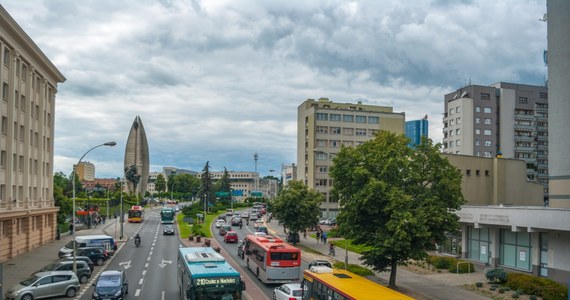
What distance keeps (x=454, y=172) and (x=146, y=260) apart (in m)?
30.6

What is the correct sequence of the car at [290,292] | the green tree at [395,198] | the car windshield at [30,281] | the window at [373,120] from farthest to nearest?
the window at [373,120], the green tree at [395,198], the car windshield at [30,281], the car at [290,292]

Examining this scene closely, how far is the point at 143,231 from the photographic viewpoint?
8300cm

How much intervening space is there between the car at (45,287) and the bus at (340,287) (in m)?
15.3

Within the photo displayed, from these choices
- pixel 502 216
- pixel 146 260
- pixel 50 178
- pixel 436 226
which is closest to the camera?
pixel 436 226

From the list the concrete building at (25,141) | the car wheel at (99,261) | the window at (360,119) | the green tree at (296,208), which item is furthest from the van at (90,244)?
the window at (360,119)

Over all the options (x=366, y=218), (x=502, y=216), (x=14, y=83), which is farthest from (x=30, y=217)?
→ (x=502, y=216)

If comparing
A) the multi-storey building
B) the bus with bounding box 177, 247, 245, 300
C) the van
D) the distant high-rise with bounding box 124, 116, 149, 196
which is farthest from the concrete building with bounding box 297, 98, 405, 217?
the bus with bounding box 177, 247, 245, 300

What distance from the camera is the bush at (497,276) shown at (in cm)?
3706

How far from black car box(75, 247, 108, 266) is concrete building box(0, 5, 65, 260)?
23.5 feet

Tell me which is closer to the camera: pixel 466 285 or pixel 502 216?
pixel 466 285

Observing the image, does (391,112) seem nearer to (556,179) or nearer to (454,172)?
(556,179)

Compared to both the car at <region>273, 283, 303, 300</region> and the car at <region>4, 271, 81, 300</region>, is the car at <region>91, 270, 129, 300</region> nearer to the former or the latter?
the car at <region>4, 271, 81, 300</region>

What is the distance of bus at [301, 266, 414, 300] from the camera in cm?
2003

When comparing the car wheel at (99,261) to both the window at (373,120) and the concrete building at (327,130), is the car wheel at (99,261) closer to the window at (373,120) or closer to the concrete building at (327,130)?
the concrete building at (327,130)
